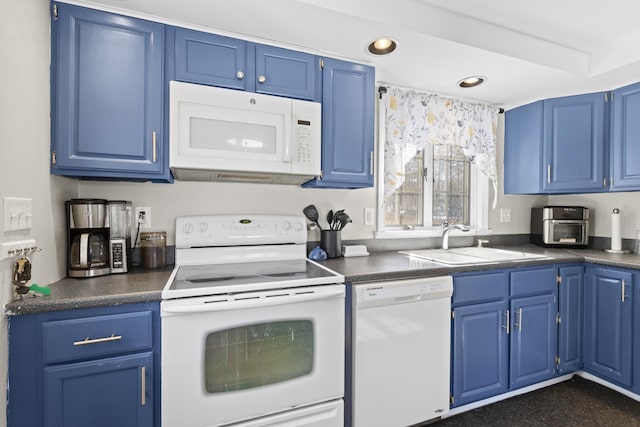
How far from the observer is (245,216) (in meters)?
1.96

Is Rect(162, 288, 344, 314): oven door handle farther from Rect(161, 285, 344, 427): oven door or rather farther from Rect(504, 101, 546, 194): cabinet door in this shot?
Rect(504, 101, 546, 194): cabinet door

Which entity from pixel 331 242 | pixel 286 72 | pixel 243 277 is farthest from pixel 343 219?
pixel 286 72

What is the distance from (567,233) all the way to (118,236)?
3261 millimetres

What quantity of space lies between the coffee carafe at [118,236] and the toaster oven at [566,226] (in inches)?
122

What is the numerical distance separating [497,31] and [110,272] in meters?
2.50

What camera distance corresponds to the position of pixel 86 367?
1201 mm

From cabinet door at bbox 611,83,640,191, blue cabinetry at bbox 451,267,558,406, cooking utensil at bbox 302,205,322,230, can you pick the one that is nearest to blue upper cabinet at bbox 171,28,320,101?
cooking utensil at bbox 302,205,322,230

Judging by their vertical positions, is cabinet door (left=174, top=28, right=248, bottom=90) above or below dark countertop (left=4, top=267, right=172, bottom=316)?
above

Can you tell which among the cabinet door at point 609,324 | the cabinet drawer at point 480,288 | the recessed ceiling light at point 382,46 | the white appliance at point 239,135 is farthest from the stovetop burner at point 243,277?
the cabinet door at point 609,324

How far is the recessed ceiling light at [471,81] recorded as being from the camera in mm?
2254

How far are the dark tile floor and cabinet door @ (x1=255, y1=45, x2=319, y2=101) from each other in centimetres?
208

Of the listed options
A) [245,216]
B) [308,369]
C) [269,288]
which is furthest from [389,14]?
[308,369]

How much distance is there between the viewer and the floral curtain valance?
94.1 inches

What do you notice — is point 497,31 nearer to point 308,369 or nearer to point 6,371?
point 308,369
